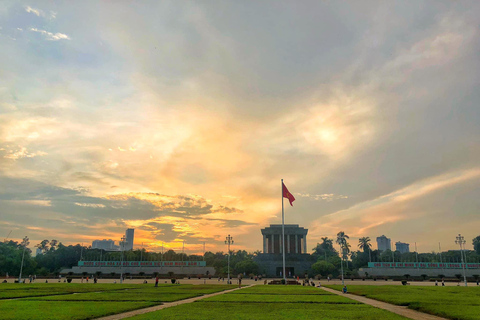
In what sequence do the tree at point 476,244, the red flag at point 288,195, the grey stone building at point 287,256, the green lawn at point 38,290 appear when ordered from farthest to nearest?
the tree at point 476,244, the grey stone building at point 287,256, the red flag at point 288,195, the green lawn at point 38,290

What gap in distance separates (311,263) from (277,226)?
2751 cm

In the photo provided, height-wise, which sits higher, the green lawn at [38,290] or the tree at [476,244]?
the tree at [476,244]

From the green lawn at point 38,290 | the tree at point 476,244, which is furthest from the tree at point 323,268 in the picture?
Answer: the tree at point 476,244

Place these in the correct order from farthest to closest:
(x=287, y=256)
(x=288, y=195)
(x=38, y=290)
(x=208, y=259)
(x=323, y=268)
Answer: (x=208, y=259), (x=287, y=256), (x=323, y=268), (x=288, y=195), (x=38, y=290)

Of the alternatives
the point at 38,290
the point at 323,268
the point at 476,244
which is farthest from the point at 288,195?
the point at 476,244

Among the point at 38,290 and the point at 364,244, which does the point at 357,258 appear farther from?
the point at 38,290

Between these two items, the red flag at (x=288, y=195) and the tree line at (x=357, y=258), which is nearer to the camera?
the red flag at (x=288, y=195)

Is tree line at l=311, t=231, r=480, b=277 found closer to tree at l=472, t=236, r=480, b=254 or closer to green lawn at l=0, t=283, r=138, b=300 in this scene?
tree at l=472, t=236, r=480, b=254

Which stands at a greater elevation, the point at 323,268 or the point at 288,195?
the point at 288,195

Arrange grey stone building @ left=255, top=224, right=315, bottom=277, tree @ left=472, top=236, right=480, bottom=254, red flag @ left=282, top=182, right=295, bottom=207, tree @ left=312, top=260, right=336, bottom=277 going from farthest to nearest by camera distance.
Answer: tree @ left=472, top=236, right=480, bottom=254, grey stone building @ left=255, top=224, right=315, bottom=277, tree @ left=312, top=260, right=336, bottom=277, red flag @ left=282, top=182, right=295, bottom=207

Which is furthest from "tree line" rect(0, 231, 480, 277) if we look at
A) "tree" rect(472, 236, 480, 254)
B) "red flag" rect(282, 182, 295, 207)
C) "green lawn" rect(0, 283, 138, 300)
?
"green lawn" rect(0, 283, 138, 300)

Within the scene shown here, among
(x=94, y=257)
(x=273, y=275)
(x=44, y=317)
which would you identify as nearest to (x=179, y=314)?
(x=44, y=317)

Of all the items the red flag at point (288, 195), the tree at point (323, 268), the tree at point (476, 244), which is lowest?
the tree at point (323, 268)

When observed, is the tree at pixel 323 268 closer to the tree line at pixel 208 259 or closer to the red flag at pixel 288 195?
the tree line at pixel 208 259
